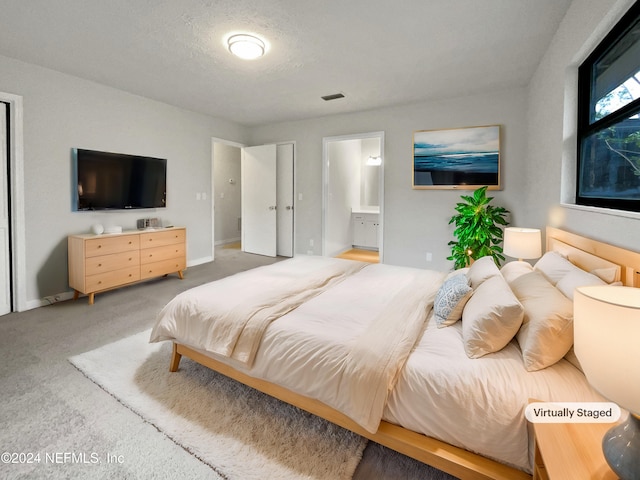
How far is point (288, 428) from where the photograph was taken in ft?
5.59

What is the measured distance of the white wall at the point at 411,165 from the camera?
13.7 feet

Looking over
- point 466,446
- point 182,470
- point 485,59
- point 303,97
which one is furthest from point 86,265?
point 485,59

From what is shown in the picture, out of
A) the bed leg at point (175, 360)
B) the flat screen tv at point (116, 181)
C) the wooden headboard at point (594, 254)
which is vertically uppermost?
the flat screen tv at point (116, 181)

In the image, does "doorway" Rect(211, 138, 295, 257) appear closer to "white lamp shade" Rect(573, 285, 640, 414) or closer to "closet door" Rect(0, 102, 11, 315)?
"closet door" Rect(0, 102, 11, 315)

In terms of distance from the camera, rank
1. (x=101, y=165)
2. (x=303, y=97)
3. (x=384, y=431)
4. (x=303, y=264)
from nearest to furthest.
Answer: (x=384, y=431) → (x=303, y=264) → (x=101, y=165) → (x=303, y=97)

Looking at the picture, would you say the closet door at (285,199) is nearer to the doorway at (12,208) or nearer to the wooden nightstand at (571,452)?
the doorway at (12,208)

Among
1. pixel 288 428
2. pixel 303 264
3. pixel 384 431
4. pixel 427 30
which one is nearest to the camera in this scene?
pixel 384 431

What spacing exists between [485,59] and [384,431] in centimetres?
354

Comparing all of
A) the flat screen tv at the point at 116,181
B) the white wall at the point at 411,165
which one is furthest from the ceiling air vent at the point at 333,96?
the flat screen tv at the point at 116,181

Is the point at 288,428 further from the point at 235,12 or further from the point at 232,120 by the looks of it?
the point at 232,120

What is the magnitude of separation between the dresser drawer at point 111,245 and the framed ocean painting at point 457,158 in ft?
12.8

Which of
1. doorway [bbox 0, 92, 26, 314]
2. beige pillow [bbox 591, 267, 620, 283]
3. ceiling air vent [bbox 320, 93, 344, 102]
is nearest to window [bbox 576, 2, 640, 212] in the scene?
beige pillow [bbox 591, 267, 620, 283]

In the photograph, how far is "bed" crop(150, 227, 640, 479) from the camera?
124 centimetres

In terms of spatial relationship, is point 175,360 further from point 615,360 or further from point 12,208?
point 12,208
